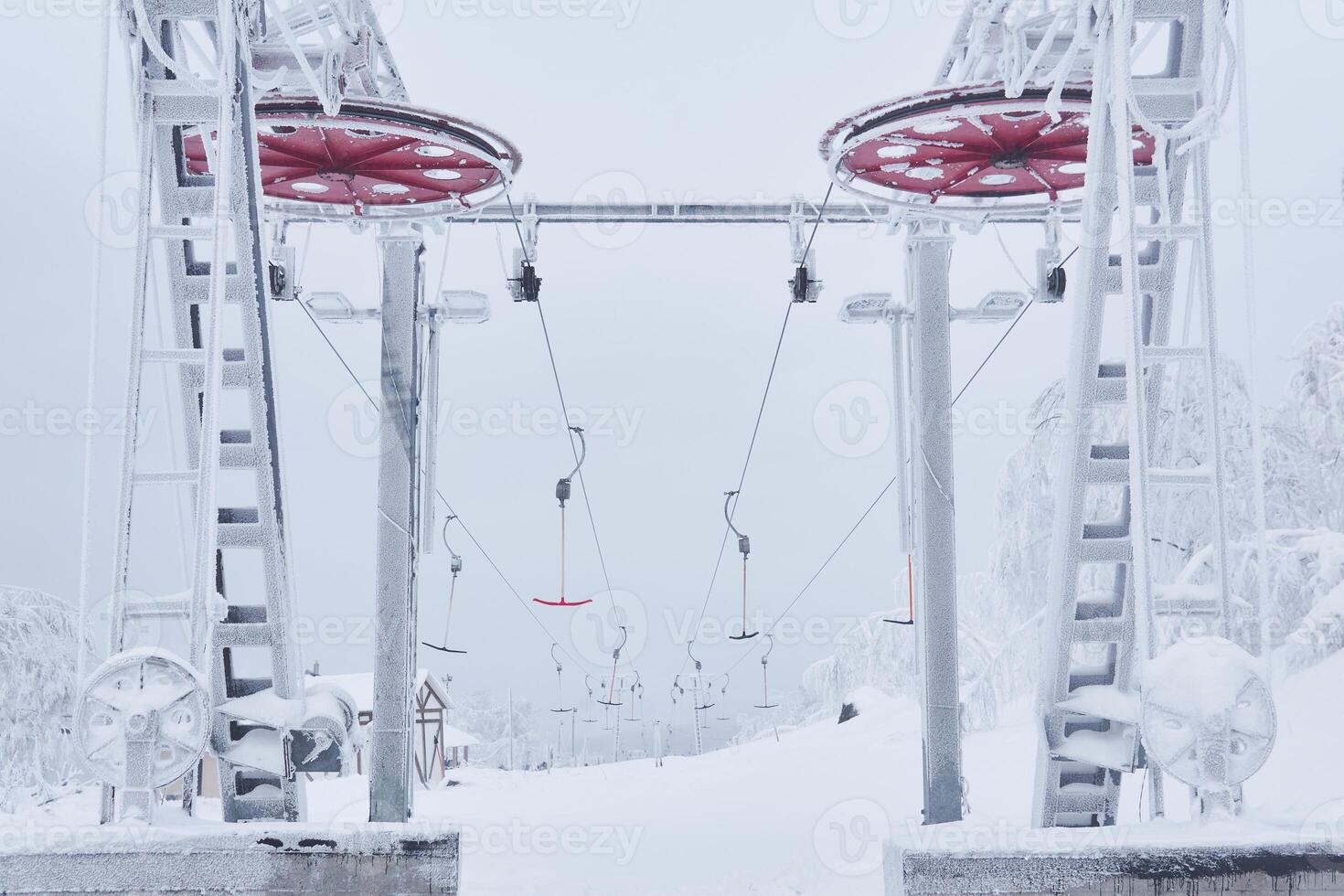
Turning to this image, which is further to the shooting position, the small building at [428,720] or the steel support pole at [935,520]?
the small building at [428,720]

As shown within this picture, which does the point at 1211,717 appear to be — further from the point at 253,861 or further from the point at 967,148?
the point at 967,148

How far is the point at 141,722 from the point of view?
3256mm

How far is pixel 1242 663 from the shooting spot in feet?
10.2

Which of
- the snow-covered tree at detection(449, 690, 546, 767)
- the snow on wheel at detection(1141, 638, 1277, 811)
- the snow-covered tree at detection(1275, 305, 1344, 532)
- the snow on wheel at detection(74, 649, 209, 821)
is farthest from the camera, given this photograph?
the snow-covered tree at detection(449, 690, 546, 767)

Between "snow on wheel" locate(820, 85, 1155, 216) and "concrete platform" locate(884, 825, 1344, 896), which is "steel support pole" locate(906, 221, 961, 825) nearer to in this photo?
"snow on wheel" locate(820, 85, 1155, 216)

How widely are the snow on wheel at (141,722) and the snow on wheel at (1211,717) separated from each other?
2.84 m

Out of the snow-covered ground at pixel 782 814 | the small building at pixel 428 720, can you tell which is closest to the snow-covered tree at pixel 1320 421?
the snow-covered ground at pixel 782 814

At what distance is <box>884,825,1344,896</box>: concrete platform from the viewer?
2.86 m

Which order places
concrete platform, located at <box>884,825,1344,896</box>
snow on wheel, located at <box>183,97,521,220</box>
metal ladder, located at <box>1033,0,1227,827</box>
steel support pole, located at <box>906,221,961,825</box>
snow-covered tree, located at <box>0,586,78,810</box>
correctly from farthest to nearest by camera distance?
snow-covered tree, located at <box>0,586,78,810</box>, steel support pole, located at <box>906,221,961,825</box>, snow on wheel, located at <box>183,97,521,220</box>, metal ladder, located at <box>1033,0,1227,827</box>, concrete platform, located at <box>884,825,1344,896</box>

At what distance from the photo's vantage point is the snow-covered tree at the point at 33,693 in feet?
49.1

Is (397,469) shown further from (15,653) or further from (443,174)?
(15,653)

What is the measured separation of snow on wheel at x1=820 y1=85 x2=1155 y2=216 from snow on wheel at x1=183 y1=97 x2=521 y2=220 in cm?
201

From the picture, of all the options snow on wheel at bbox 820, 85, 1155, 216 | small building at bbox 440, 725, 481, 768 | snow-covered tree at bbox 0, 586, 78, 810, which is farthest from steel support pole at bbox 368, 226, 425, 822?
small building at bbox 440, 725, 481, 768

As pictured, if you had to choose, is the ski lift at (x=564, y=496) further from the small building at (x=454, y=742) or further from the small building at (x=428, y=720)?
the small building at (x=454, y=742)
